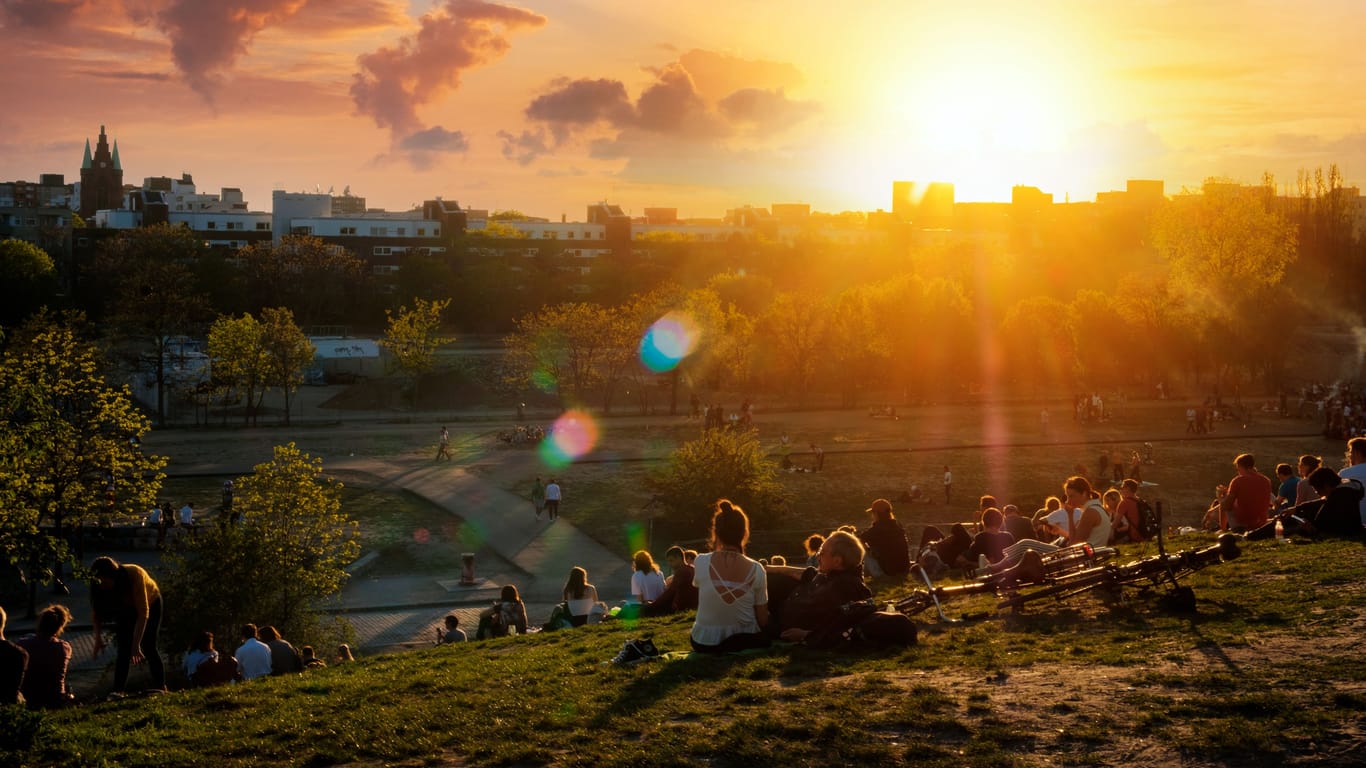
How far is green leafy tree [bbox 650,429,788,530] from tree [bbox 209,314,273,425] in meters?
31.9

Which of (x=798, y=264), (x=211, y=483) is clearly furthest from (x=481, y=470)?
(x=798, y=264)

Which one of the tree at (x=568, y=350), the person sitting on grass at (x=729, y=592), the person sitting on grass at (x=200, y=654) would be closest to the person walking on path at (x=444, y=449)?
the tree at (x=568, y=350)

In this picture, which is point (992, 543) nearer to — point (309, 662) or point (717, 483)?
point (309, 662)

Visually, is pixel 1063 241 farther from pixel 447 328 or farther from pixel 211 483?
pixel 211 483

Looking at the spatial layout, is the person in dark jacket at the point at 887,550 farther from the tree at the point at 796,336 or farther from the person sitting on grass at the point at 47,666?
the tree at the point at 796,336

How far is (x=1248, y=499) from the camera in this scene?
1688 cm

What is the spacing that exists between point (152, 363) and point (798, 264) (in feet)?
233

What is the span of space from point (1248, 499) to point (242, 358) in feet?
170

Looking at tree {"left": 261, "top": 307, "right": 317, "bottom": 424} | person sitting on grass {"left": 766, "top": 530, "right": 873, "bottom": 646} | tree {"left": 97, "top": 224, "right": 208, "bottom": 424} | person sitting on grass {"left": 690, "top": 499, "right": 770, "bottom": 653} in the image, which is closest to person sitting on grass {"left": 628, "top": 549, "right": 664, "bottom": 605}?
person sitting on grass {"left": 766, "top": 530, "right": 873, "bottom": 646}

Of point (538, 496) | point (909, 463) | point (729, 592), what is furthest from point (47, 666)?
point (909, 463)

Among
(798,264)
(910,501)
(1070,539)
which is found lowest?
(910,501)

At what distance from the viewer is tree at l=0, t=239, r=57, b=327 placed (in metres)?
77.6

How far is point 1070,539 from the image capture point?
16.3 meters

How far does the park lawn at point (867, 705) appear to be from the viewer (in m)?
8.15
